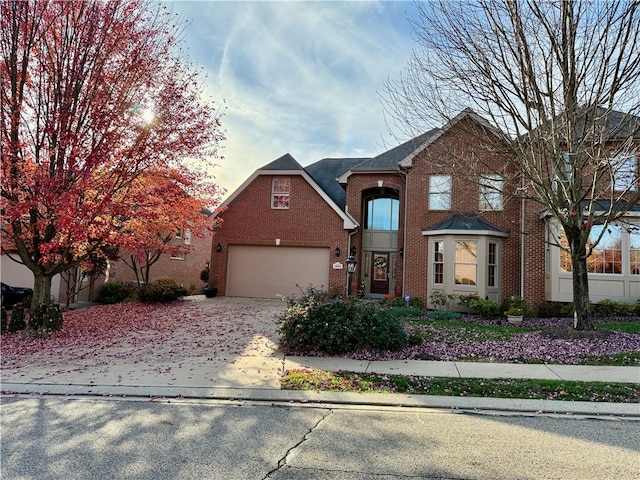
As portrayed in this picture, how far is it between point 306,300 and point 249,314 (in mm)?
5654

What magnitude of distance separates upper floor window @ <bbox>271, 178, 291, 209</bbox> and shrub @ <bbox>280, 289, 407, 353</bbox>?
1101 cm

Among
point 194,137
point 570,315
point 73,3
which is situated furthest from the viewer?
point 570,315

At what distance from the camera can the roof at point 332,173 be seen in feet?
69.3

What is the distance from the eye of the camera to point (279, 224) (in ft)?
63.1

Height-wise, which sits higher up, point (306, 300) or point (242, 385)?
point (306, 300)

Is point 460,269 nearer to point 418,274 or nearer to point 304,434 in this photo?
point 418,274

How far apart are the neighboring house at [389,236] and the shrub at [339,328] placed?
7870mm

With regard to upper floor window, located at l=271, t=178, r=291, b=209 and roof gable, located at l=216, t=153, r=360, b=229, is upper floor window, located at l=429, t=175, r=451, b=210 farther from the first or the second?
upper floor window, located at l=271, t=178, r=291, b=209

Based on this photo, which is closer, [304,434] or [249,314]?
[304,434]

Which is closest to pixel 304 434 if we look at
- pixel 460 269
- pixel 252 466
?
pixel 252 466

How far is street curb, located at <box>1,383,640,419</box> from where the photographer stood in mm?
5324

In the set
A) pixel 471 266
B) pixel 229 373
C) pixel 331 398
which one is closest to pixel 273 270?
pixel 471 266

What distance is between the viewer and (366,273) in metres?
19.5

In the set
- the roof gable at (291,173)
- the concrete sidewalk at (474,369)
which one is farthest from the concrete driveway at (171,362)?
the roof gable at (291,173)
